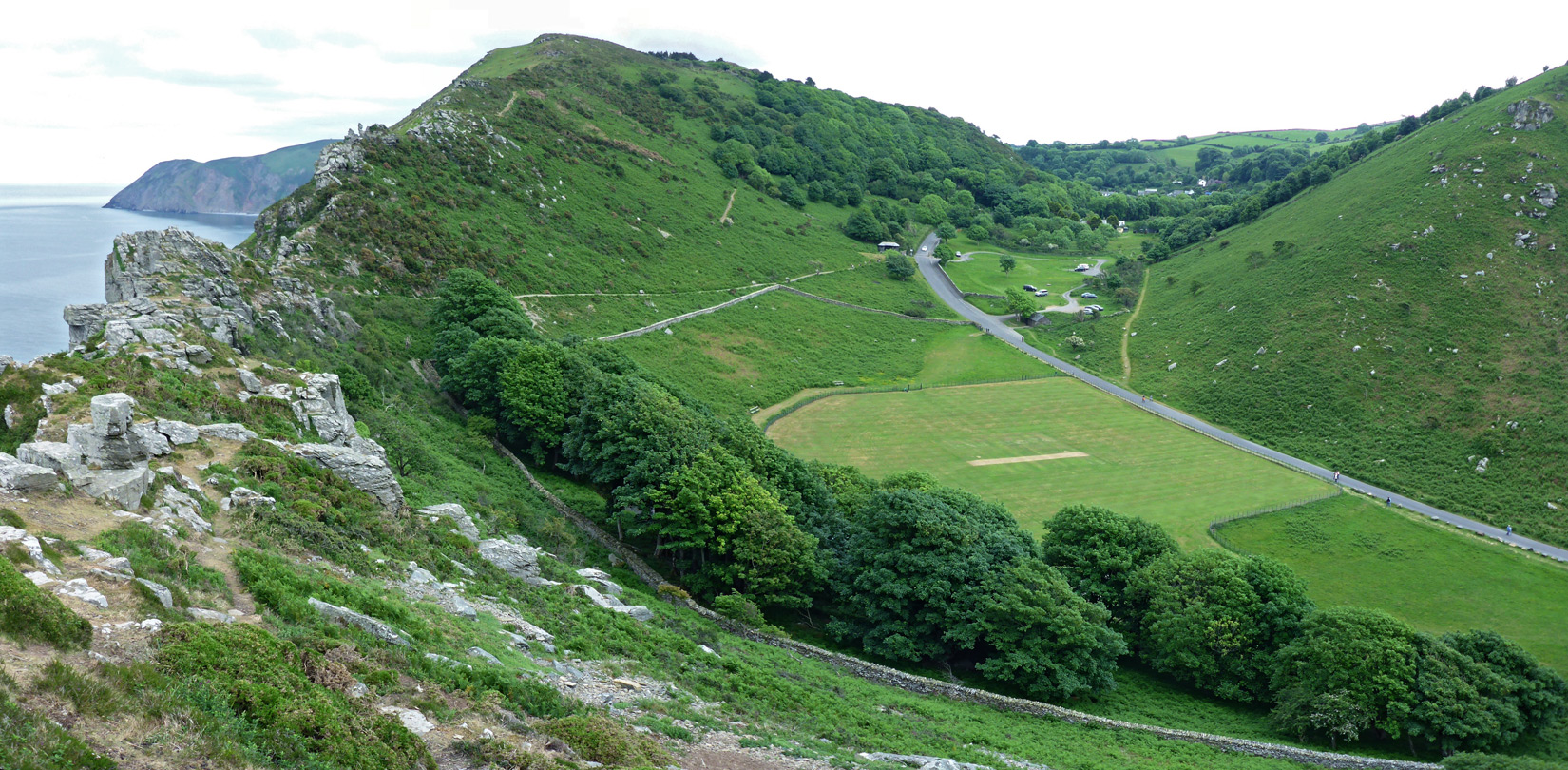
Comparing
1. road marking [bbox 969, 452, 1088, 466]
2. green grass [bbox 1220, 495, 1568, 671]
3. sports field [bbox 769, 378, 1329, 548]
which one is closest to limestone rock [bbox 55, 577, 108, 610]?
sports field [bbox 769, 378, 1329, 548]

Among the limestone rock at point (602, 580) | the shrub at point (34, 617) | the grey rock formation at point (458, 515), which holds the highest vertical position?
the shrub at point (34, 617)

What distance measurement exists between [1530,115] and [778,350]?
11158 centimetres

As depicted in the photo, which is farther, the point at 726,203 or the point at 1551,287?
the point at 726,203

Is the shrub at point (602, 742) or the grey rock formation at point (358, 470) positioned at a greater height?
the grey rock formation at point (358, 470)

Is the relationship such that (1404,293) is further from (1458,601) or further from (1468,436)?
(1458,601)

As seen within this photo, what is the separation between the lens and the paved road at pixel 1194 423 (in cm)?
6306

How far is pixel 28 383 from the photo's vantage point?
2516cm

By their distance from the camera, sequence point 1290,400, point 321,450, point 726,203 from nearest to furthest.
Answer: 1. point 321,450
2. point 1290,400
3. point 726,203

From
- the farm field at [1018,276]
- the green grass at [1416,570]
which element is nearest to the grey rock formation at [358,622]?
the green grass at [1416,570]

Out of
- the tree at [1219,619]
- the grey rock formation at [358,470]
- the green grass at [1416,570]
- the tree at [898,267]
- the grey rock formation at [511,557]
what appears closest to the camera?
the grey rock formation at [358,470]

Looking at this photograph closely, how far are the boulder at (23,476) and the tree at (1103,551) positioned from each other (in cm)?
4361

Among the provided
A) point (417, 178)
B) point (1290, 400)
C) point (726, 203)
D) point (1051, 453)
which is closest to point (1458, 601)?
point (1051, 453)

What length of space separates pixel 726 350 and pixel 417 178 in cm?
4218

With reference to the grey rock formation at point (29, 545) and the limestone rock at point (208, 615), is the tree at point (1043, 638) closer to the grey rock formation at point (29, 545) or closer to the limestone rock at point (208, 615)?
the limestone rock at point (208, 615)
